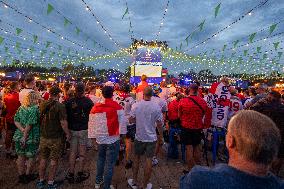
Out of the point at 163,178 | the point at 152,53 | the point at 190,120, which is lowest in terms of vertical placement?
the point at 163,178

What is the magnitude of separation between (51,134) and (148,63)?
23.7m

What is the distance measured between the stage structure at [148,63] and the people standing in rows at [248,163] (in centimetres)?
2570

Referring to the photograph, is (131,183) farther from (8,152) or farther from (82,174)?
(8,152)

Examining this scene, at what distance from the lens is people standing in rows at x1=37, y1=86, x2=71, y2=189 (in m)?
6.00

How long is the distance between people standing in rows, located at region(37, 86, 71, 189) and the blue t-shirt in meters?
4.81

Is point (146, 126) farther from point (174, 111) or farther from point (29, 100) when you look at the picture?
point (174, 111)

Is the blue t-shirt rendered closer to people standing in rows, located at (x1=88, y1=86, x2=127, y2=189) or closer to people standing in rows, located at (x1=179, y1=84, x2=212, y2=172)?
people standing in rows, located at (x1=88, y1=86, x2=127, y2=189)

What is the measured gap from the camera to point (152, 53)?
30062 millimetres

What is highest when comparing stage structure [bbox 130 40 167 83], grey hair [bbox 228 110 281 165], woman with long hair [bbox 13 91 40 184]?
stage structure [bbox 130 40 167 83]

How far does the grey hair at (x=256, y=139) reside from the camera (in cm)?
166

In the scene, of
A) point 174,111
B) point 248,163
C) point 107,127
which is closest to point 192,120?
point 174,111

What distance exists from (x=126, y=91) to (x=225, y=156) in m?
3.84

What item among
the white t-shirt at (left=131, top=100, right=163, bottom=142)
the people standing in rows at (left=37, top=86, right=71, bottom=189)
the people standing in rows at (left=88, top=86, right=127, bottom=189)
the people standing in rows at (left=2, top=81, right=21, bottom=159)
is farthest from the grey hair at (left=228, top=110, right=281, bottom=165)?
the people standing in rows at (left=2, top=81, right=21, bottom=159)

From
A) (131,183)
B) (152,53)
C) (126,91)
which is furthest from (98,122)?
(152,53)
